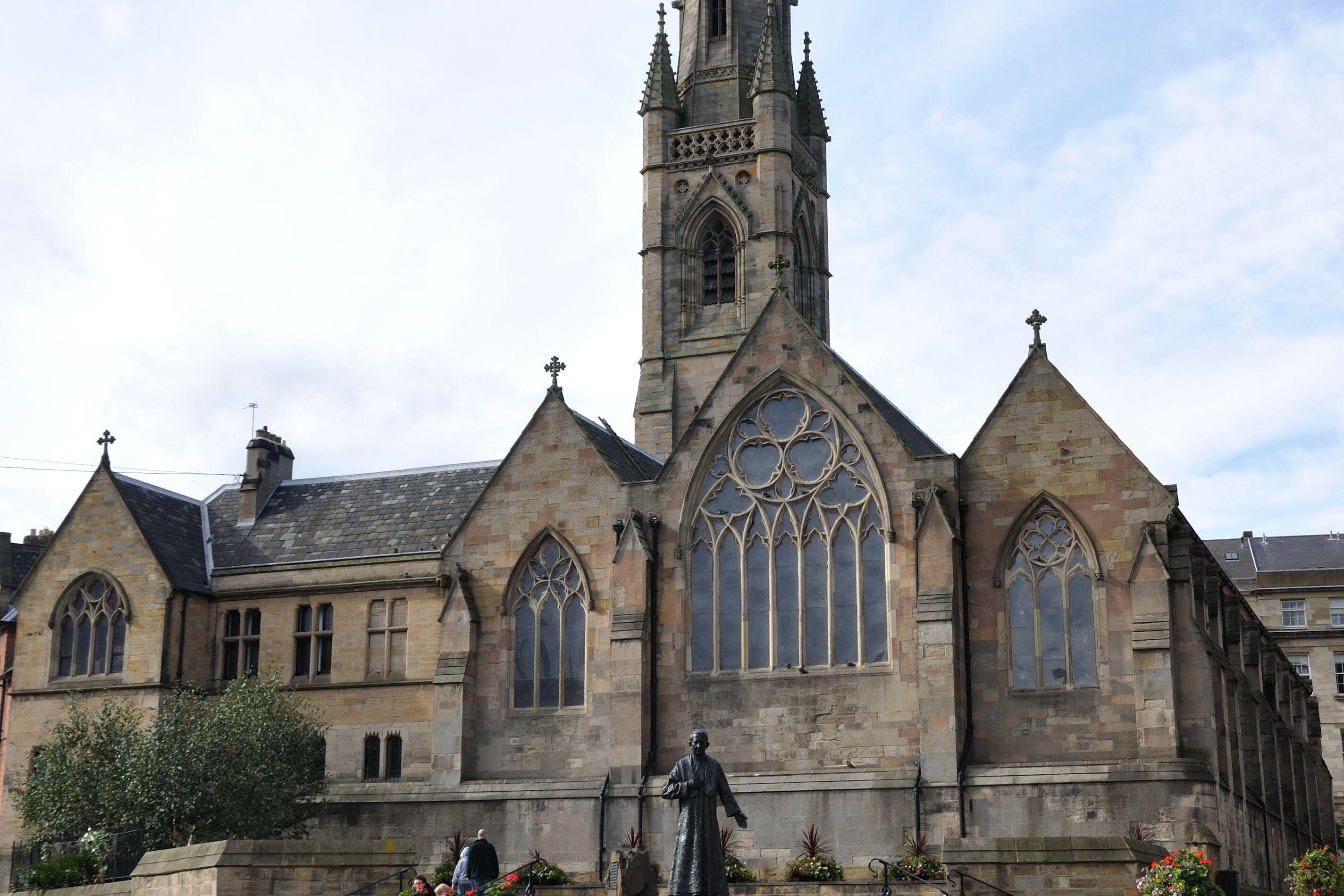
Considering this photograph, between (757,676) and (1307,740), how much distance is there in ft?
94.7

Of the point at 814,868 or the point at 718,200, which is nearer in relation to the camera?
the point at 814,868

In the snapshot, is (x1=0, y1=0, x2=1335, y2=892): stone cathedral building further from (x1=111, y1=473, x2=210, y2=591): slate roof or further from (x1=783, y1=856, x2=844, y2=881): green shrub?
(x1=783, y1=856, x2=844, y2=881): green shrub

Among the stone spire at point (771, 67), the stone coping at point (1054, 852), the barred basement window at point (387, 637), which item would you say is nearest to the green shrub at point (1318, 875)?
the stone coping at point (1054, 852)

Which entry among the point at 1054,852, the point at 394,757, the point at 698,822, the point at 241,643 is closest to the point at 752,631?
the point at 394,757

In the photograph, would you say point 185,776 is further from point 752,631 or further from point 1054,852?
point 1054,852

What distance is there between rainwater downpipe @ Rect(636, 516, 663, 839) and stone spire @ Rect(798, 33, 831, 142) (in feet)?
91.9

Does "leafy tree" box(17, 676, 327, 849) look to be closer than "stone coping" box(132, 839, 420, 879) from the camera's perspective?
No

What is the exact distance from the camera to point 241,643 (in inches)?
1745

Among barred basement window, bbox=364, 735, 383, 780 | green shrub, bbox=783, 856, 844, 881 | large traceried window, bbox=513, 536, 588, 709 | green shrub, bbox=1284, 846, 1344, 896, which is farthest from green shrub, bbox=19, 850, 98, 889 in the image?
green shrub, bbox=1284, 846, 1344, 896

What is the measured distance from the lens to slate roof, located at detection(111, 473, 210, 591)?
44.2 metres

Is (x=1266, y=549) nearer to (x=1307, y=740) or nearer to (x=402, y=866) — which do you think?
(x=1307, y=740)

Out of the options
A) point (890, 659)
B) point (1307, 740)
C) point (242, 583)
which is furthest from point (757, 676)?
point (1307, 740)

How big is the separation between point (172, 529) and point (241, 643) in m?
3.95

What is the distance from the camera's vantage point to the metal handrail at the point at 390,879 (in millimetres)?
27344
